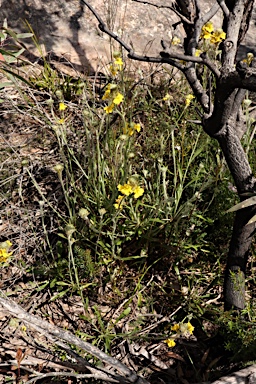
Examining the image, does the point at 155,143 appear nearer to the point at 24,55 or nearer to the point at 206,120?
the point at 206,120

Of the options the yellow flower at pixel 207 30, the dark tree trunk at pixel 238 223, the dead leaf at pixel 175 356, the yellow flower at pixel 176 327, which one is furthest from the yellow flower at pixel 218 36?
the dead leaf at pixel 175 356

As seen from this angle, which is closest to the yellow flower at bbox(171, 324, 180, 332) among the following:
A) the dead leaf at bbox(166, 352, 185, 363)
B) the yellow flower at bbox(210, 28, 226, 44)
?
the dead leaf at bbox(166, 352, 185, 363)

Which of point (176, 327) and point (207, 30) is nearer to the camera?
point (176, 327)

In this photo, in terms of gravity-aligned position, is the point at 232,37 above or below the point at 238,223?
above

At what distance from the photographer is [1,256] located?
203 cm

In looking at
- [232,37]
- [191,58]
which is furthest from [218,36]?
[191,58]

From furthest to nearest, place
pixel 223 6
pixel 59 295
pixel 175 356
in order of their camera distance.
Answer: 1. pixel 59 295
2. pixel 175 356
3. pixel 223 6

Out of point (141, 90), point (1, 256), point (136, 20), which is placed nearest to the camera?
point (1, 256)

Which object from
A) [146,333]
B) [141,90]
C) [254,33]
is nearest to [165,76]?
[141,90]

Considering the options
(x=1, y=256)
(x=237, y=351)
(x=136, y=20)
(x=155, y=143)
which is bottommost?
(x=237, y=351)

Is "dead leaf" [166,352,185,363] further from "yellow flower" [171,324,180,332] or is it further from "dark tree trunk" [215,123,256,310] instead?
"dark tree trunk" [215,123,256,310]

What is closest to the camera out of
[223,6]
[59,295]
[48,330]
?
[48,330]

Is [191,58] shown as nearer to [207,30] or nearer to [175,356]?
[207,30]

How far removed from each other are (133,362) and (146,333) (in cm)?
14
